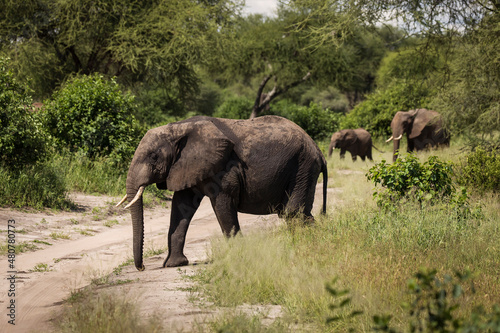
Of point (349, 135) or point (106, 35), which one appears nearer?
point (349, 135)

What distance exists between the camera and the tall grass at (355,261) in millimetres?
4977

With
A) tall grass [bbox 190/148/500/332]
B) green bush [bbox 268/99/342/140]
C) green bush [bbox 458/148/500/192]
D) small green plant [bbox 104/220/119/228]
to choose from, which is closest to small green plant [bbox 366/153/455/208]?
tall grass [bbox 190/148/500/332]

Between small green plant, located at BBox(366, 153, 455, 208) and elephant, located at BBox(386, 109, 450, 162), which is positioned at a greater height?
elephant, located at BBox(386, 109, 450, 162)

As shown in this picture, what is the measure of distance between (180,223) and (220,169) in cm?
83

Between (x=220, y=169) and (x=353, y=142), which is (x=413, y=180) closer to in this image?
(x=220, y=169)

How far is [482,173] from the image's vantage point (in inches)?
448

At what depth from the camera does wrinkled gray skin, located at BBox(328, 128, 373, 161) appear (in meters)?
21.7

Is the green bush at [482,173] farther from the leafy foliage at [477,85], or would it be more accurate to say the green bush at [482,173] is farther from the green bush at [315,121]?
the green bush at [315,121]

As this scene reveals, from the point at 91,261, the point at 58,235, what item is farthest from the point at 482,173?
the point at 58,235

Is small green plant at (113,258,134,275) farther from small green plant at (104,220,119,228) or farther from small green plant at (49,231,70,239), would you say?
small green plant at (104,220,119,228)

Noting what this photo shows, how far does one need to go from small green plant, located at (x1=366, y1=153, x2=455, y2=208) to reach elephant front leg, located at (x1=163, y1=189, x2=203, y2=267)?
3199mm

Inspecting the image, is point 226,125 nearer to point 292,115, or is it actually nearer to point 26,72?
point 26,72

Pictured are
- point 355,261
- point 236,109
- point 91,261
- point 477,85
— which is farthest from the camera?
point 236,109

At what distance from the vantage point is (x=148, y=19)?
72.1 ft
